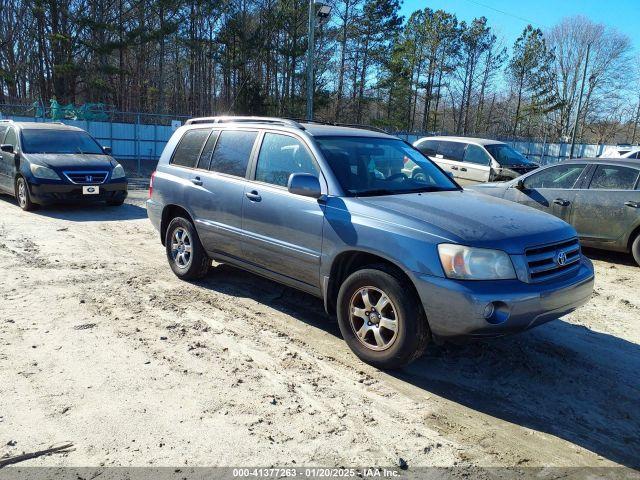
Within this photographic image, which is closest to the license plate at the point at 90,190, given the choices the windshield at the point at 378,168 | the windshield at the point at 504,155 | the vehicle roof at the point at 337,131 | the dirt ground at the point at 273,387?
the dirt ground at the point at 273,387

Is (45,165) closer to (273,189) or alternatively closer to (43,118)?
(273,189)

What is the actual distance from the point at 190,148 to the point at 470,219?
350 cm

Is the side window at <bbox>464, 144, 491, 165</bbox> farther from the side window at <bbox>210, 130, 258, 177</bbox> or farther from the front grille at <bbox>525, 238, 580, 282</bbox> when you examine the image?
the front grille at <bbox>525, 238, 580, 282</bbox>

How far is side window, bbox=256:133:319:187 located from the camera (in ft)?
15.5

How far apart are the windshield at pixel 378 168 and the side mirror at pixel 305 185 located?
231 mm

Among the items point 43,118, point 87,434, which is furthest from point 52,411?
point 43,118

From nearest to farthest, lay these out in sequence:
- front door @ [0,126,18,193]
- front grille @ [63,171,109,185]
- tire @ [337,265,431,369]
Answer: tire @ [337,265,431,369] < front grille @ [63,171,109,185] < front door @ [0,126,18,193]

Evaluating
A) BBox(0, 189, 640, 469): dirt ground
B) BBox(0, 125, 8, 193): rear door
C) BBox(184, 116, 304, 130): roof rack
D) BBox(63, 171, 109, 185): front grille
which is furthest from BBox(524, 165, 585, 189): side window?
BBox(0, 125, 8, 193): rear door

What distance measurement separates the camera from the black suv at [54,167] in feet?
32.9

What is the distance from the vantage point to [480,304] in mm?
3432

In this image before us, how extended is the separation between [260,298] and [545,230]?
2.96 metres

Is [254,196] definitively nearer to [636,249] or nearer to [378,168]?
[378,168]

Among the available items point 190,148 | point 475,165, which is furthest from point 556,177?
point 190,148

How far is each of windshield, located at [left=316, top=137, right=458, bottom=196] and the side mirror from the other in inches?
9.1
